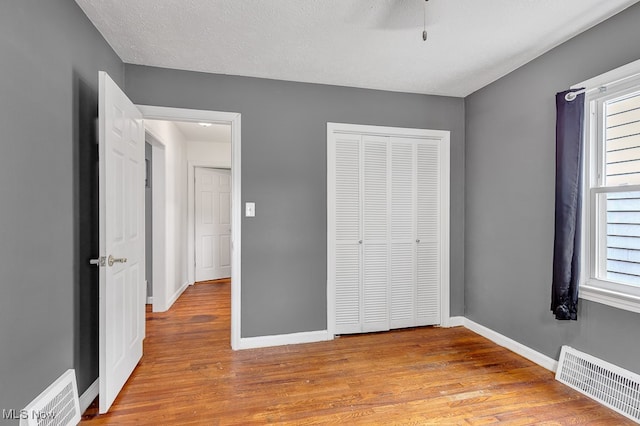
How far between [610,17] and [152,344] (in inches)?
167

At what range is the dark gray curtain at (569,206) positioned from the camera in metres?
2.24

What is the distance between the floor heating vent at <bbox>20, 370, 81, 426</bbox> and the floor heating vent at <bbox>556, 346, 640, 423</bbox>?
3126 mm

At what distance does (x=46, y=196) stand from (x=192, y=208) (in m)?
4.08

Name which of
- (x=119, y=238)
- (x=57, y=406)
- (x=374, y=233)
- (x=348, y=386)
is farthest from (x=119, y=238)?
(x=374, y=233)

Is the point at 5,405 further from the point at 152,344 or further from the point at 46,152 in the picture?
the point at 152,344

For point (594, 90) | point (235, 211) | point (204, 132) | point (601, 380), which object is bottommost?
point (601, 380)

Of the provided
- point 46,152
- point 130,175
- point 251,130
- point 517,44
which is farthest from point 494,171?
Result: point 46,152

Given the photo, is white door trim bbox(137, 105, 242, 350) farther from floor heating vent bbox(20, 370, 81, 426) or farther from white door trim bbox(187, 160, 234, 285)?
white door trim bbox(187, 160, 234, 285)

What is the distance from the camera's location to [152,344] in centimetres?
300

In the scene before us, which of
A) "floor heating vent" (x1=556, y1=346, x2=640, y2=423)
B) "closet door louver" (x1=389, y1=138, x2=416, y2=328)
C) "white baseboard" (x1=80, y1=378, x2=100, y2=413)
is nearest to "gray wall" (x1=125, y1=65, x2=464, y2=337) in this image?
"closet door louver" (x1=389, y1=138, x2=416, y2=328)

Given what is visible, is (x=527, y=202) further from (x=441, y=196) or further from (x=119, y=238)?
(x=119, y=238)

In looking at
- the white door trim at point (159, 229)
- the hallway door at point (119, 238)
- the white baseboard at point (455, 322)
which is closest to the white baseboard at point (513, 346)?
the white baseboard at point (455, 322)

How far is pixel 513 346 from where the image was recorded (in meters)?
2.83

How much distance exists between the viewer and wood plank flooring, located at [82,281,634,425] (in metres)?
1.95
